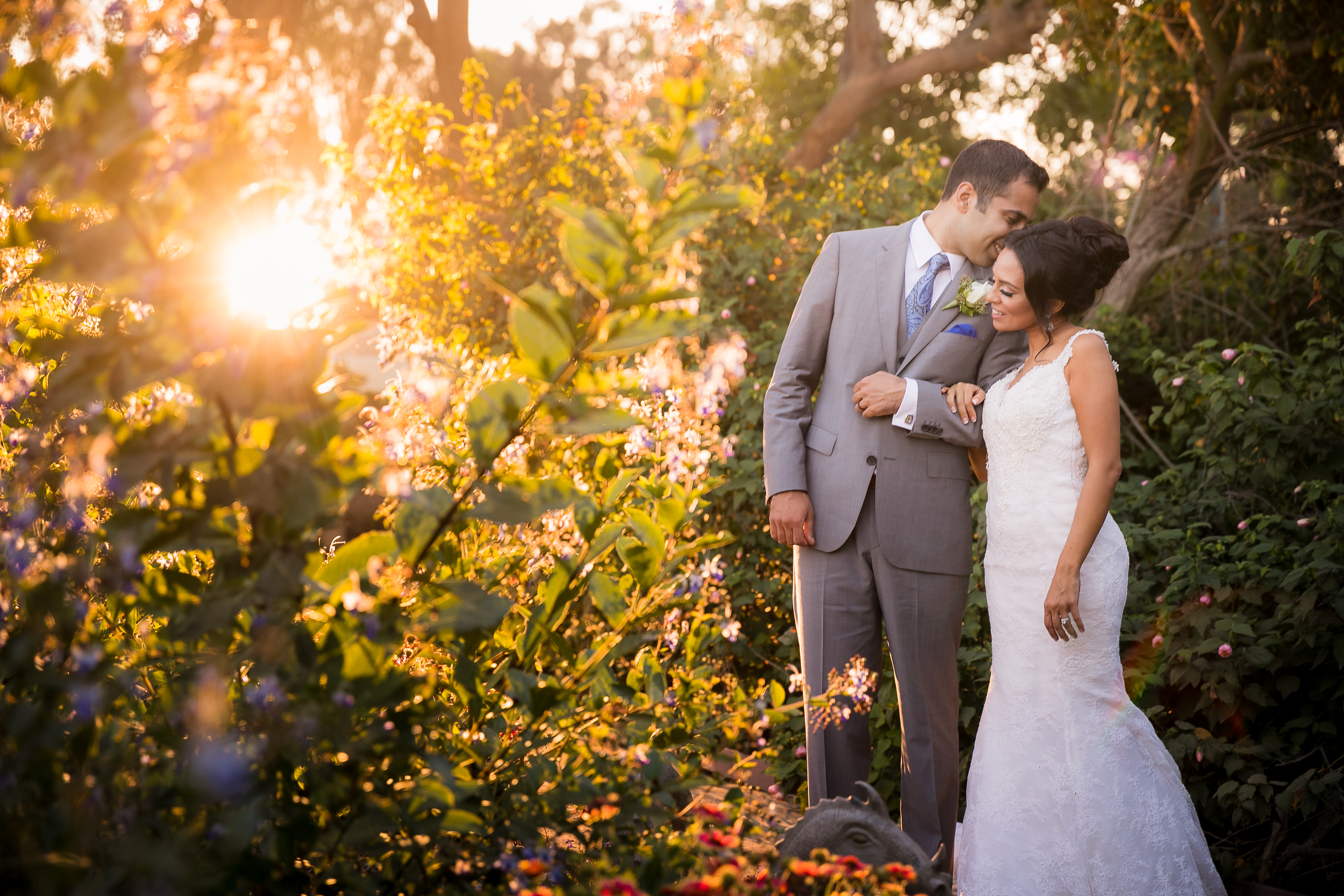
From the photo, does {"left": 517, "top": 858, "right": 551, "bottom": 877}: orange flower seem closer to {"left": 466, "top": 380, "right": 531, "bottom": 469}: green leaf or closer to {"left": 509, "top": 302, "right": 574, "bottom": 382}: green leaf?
{"left": 466, "top": 380, "right": 531, "bottom": 469}: green leaf

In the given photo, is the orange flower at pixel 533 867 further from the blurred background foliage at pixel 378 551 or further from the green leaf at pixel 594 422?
the green leaf at pixel 594 422

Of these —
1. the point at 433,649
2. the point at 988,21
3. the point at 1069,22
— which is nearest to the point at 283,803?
the point at 433,649

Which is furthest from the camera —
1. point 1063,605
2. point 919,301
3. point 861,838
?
point 919,301

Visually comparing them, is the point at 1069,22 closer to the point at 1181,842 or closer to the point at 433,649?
the point at 1181,842

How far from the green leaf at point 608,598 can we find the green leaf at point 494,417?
0.46m

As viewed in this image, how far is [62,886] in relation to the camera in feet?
3.20

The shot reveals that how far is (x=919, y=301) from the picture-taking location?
2.94m

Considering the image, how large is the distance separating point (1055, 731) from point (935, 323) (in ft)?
4.17

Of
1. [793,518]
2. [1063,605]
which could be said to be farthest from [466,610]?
[1063,605]

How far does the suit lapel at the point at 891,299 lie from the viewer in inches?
114

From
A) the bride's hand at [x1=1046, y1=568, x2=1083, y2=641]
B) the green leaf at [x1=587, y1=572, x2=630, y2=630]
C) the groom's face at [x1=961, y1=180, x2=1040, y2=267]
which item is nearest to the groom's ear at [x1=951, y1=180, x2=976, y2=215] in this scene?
the groom's face at [x1=961, y1=180, x2=1040, y2=267]

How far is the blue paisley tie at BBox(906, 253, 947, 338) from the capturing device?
294 centimetres

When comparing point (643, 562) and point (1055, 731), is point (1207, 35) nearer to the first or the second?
point (1055, 731)

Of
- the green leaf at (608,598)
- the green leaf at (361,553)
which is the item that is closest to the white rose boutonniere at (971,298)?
the green leaf at (608,598)
